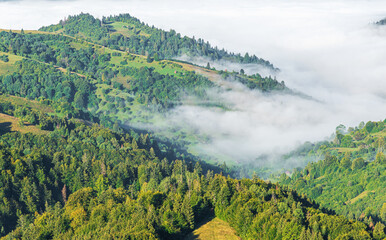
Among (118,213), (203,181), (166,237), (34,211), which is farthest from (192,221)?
(34,211)

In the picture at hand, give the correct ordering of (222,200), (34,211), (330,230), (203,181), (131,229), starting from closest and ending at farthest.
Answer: (131,229) → (330,230) → (222,200) → (203,181) → (34,211)

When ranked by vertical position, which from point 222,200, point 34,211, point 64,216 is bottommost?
point 34,211

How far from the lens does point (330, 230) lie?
13400 centimetres

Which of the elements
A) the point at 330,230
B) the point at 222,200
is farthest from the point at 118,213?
the point at 330,230

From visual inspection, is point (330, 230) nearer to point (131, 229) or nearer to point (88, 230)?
point (131, 229)

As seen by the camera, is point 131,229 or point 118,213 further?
point 118,213

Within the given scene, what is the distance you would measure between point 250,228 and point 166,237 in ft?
68.9

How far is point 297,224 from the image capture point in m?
129

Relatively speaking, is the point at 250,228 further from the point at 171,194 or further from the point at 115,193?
the point at 115,193

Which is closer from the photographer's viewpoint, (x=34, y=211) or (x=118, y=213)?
(x=118, y=213)

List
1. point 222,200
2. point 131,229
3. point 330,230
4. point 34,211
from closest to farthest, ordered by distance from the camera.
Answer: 1. point 131,229
2. point 330,230
3. point 222,200
4. point 34,211

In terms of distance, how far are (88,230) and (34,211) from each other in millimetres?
66011

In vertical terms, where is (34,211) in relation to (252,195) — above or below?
below

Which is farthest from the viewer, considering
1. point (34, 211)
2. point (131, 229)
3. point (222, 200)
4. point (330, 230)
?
point (34, 211)
